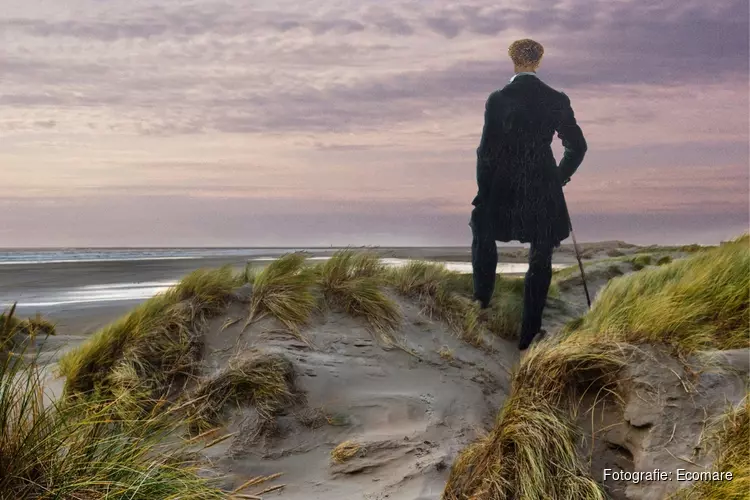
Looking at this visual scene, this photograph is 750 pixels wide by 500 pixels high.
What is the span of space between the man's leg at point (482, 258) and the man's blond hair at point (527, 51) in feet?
5.13

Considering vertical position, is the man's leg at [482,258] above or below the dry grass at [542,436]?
above

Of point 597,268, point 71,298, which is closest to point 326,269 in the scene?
point 597,268

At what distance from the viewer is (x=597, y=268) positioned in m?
11.6

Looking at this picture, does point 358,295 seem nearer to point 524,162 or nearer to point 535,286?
point 535,286

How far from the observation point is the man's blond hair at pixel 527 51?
653cm

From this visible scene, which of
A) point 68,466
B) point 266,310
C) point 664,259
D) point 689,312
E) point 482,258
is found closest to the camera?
point 68,466

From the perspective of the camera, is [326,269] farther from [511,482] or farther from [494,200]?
[511,482]

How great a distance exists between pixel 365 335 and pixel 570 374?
9.14 ft

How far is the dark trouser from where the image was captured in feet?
22.5

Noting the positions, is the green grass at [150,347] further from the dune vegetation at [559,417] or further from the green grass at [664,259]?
the green grass at [664,259]

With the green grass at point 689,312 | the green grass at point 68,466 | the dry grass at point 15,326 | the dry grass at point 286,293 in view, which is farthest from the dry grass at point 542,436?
the dry grass at point 15,326

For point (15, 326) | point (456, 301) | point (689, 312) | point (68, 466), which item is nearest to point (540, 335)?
point (456, 301)

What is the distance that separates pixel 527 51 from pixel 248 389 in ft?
13.9

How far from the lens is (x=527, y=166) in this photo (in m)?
6.63
